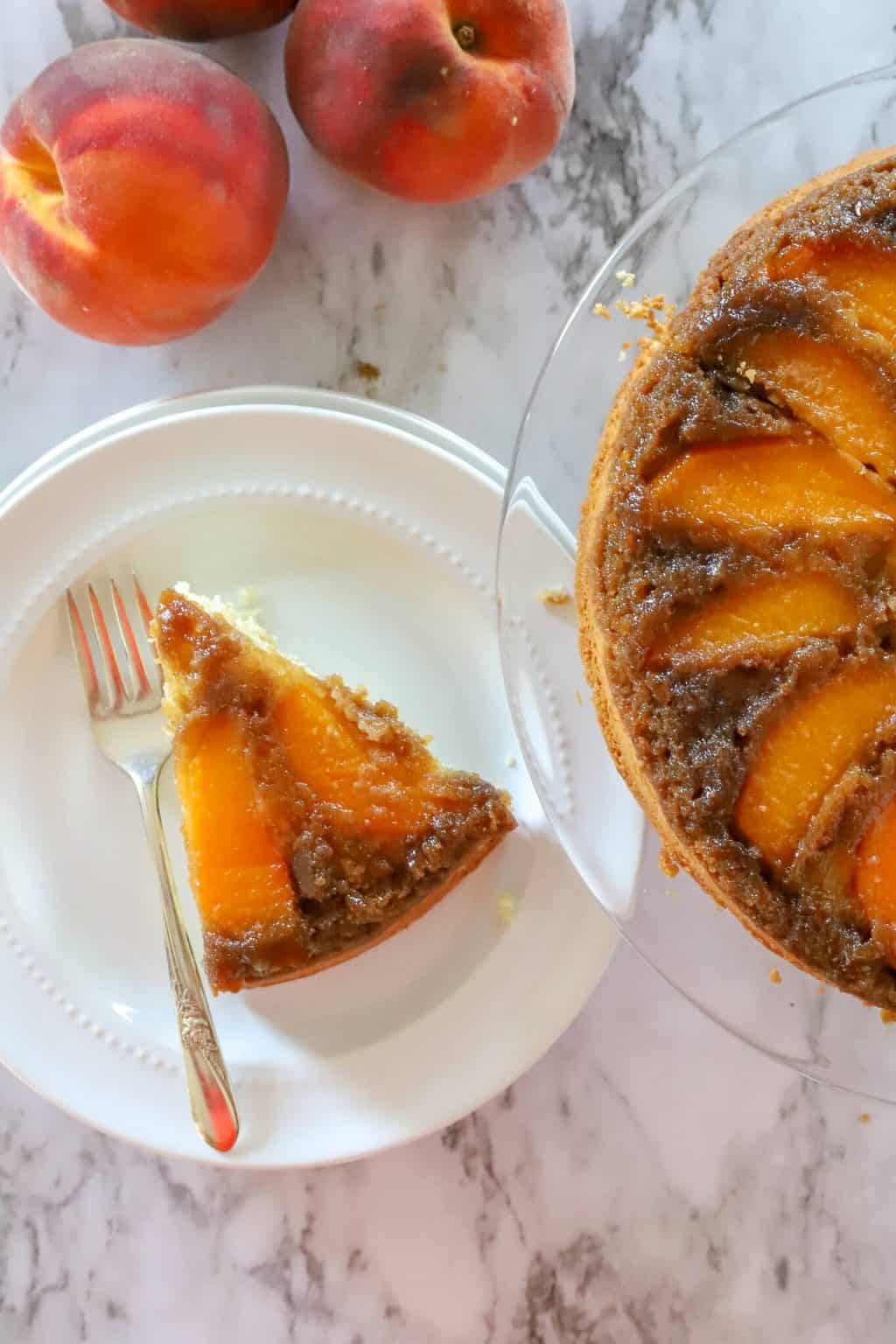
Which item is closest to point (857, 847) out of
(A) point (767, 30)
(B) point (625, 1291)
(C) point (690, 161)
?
(B) point (625, 1291)

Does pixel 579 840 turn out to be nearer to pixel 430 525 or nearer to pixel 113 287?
pixel 430 525

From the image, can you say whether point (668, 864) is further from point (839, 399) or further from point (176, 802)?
point (176, 802)

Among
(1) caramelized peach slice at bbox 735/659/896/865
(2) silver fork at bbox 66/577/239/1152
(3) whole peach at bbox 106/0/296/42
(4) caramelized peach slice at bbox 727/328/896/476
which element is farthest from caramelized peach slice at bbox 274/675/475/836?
(3) whole peach at bbox 106/0/296/42

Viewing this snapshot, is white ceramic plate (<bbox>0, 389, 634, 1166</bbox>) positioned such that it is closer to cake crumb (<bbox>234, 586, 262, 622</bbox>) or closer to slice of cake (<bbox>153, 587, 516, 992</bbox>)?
cake crumb (<bbox>234, 586, 262, 622</bbox>)

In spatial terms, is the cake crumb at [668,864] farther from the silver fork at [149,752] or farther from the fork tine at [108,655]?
the fork tine at [108,655]

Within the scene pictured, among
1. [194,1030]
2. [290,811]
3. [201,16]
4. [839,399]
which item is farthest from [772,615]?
[201,16]
